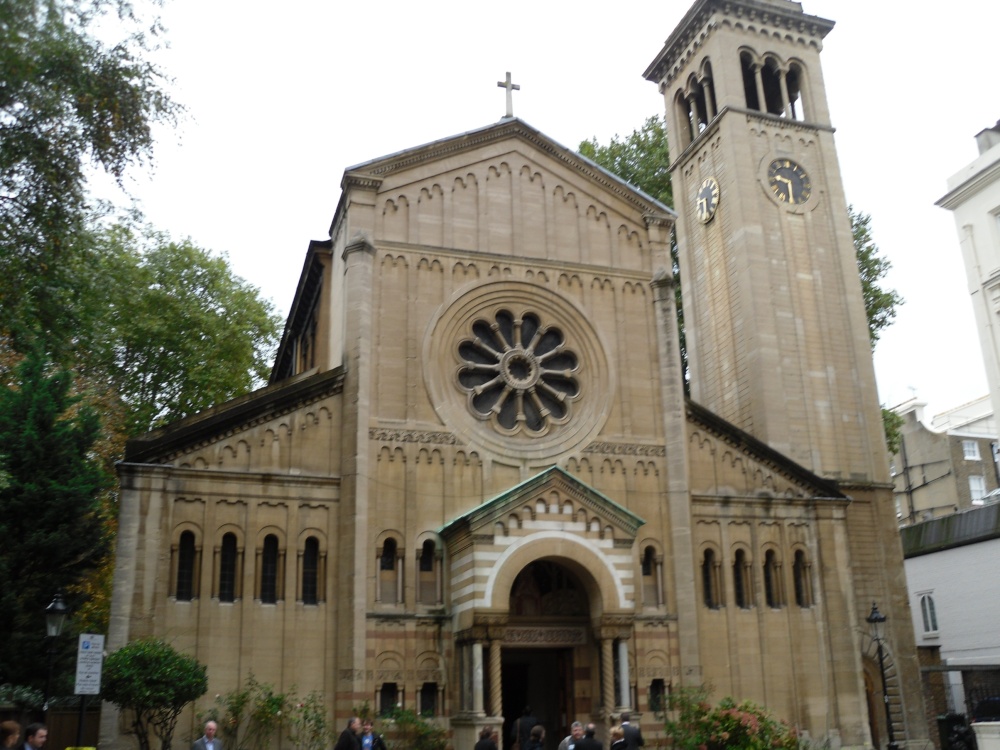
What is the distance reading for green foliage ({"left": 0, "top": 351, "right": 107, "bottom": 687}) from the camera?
2214cm

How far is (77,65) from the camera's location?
1428 centimetres

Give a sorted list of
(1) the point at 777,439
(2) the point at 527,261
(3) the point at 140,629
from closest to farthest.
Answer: (3) the point at 140,629 < (2) the point at 527,261 < (1) the point at 777,439

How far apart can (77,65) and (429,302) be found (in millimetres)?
11456

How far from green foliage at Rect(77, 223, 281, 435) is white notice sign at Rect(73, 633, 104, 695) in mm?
24493

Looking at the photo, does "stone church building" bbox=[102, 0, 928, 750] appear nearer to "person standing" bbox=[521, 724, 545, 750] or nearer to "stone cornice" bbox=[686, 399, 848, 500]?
"stone cornice" bbox=[686, 399, 848, 500]

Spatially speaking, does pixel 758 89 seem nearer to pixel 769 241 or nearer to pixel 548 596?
pixel 769 241

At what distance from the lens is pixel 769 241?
103 ft

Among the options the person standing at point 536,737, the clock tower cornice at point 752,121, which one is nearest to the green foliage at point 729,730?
the person standing at point 536,737

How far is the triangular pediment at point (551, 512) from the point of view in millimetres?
21469

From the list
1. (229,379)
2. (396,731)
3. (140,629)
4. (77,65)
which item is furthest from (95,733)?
(229,379)

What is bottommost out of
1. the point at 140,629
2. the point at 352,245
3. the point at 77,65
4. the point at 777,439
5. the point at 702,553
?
the point at 140,629

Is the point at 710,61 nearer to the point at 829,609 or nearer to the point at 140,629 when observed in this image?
the point at 829,609

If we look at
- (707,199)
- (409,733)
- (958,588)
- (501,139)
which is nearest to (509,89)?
(501,139)

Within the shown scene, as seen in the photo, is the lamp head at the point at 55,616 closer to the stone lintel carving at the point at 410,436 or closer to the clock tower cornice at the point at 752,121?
the stone lintel carving at the point at 410,436
